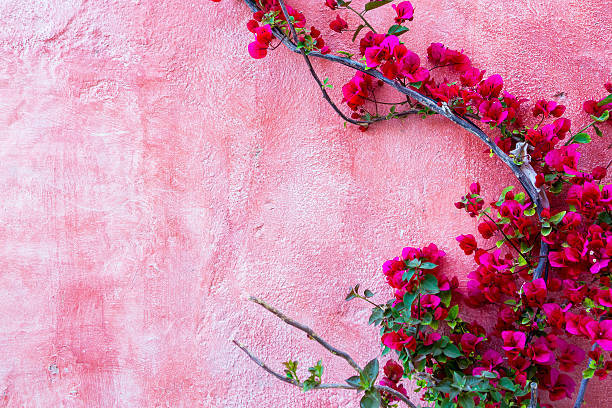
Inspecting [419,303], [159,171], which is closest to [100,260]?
[159,171]

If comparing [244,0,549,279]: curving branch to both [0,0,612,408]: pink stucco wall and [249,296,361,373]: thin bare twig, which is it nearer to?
[0,0,612,408]: pink stucco wall

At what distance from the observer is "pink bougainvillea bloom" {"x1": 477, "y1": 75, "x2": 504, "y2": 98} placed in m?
0.98

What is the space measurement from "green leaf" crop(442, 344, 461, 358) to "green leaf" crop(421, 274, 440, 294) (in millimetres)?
129

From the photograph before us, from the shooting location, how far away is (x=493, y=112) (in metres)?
0.97

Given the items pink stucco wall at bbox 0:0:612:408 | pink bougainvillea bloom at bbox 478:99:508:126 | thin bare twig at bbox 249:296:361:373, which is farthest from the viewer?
pink stucco wall at bbox 0:0:612:408

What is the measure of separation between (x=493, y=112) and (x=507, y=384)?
584mm

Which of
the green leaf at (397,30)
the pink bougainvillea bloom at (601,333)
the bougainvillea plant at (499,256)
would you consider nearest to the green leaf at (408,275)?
the bougainvillea plant at (499,256)

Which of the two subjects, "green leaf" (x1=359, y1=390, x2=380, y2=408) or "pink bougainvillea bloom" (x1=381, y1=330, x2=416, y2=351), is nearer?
"green leaf" (x1=359, y1=390, x2=380, y2=408)

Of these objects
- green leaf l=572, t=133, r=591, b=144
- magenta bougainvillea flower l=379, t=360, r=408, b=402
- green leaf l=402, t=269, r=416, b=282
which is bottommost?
magenta bougainvillea flower l=379, t=360, r=408, b=402

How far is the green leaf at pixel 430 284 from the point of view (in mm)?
928

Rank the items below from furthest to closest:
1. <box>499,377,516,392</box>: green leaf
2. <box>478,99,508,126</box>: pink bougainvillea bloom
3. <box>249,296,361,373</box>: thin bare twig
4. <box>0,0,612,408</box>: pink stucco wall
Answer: <box>0,0,612,408</box>: pink stucco wall
<box>478,99,508,126</box>: pink bougainvillea bloom
<box>499,377,516,392</box>: green leaf
<box>249,296,361,373</box>: thin bare twig

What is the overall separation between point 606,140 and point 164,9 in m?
1.18

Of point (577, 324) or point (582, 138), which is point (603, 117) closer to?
point (582, 138)

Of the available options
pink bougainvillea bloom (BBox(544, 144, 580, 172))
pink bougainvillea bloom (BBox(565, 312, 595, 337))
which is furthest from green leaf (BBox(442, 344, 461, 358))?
pink bougainvillea bloom (BBox(544, 144, 580, 172))
